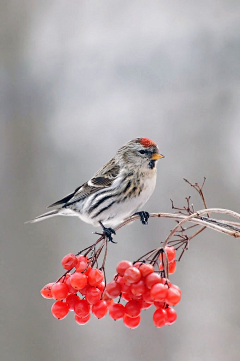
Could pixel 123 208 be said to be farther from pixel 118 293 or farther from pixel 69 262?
pixel 118 293

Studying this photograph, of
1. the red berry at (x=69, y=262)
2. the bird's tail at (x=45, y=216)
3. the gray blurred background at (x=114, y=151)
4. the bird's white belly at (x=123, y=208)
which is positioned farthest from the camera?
the gray blurred background at (x=114, y=151)

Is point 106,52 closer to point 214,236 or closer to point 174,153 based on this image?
point 174,153

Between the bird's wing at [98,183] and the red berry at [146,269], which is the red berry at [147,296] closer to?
the red berry at [146,269]

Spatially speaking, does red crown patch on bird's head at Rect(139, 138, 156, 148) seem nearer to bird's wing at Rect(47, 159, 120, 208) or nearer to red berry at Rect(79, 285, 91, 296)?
bird's wing at Rect(47, 159, 120, 208)

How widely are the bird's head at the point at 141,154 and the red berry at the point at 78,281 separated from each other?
0.72 meters

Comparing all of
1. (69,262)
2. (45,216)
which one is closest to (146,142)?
(45,216)

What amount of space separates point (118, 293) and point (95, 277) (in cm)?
8

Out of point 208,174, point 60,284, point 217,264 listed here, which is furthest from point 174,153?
point 60,284

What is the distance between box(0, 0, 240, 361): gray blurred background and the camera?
3.50 metres

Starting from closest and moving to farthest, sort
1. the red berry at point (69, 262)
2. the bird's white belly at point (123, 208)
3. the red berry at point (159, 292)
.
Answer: the red berry at point (159, 292) → the red berry at point (69, 262) → the bird's white belly at point (123, 208)

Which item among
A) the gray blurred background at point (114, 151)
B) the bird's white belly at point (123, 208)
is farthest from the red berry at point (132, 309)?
the gray blurred background at point (114, 151)

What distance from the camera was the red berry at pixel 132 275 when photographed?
0.95 m

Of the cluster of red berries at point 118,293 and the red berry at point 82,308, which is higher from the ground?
the cluster of red berries at point 118,293

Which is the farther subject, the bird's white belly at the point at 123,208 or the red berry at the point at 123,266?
the bird's white belly at the point at 123,208
